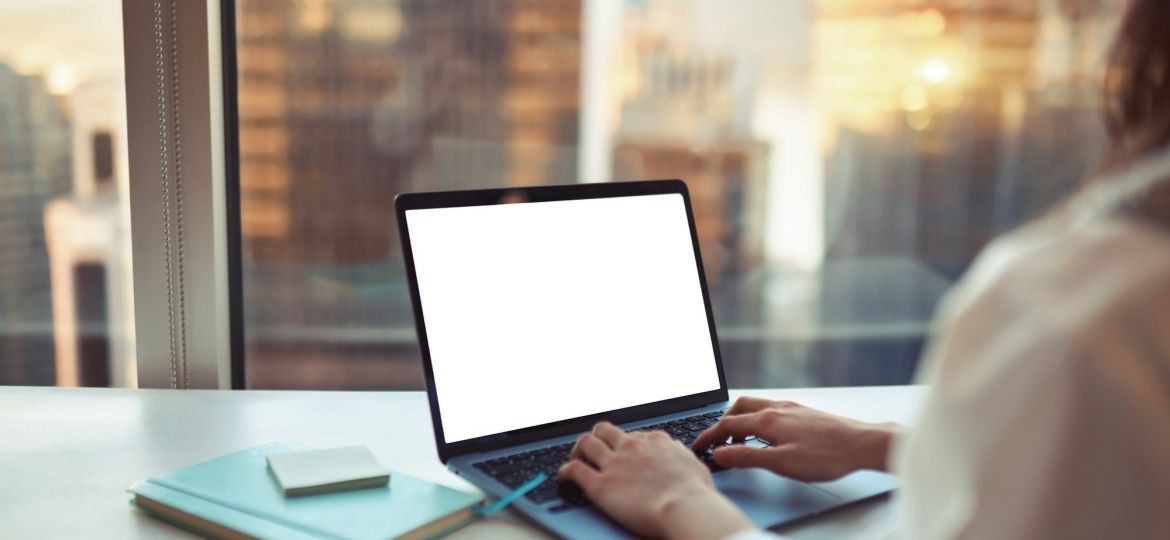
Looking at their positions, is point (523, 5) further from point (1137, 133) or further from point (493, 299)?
point (1137, 133)

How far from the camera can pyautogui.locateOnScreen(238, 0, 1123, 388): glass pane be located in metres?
1.47

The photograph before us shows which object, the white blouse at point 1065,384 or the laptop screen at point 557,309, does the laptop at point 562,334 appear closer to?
the laptop screen at point 557,309

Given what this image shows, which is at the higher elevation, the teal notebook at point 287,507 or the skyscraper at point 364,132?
the skyscraper at point 364,132

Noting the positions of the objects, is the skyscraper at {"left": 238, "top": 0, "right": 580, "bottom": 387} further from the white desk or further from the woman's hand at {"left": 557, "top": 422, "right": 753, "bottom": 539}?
the woman's hand at {"left": 557, "top": 422, "right": 753, "bottom": 539}

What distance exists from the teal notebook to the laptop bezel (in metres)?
0.07

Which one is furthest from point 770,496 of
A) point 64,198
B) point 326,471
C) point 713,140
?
point 64,198

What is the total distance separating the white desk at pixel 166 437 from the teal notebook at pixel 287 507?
23 mm

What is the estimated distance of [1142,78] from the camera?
436mm

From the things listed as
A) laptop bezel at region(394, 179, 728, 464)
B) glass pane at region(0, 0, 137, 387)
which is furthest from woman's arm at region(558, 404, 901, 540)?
glass pane at region(0, 0, 137, 387)

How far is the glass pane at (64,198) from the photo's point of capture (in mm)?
1418

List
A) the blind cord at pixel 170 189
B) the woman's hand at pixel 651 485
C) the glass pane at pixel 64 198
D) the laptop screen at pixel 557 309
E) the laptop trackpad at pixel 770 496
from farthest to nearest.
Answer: the glass pane at pixel 64 198 → the blind cord at pixel 170 189 → the laptop screen at pixel 557 309 → the laptop trackpad at pixel 770 496 → the woman's hand at pixel 651 485

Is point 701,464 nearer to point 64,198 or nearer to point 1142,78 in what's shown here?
point 1142,78

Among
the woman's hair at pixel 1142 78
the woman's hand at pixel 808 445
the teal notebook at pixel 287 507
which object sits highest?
the woman's hair at pixel 1142 78

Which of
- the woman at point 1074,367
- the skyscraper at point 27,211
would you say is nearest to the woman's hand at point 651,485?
the woman at point 1074,367
